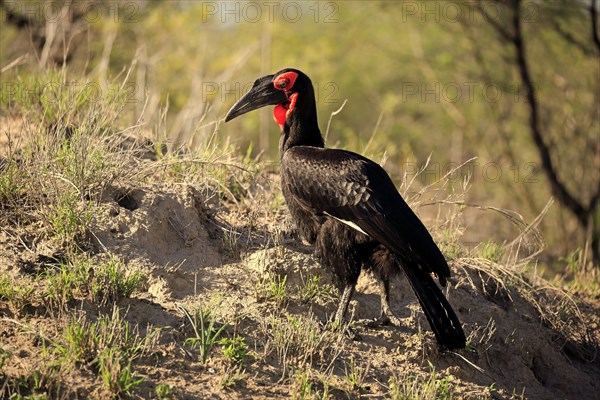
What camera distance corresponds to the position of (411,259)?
15.0 feet

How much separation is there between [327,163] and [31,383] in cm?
209

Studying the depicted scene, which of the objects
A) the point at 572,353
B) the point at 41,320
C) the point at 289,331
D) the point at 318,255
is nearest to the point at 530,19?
the point at 572,353

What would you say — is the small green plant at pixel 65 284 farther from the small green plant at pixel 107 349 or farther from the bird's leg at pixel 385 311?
the bird's leg at pixel 385 311

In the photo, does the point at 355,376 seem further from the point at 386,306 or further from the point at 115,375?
the point at 115,375

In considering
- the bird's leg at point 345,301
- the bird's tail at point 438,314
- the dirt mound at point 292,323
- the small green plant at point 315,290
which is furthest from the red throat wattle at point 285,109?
the bird's tail at point 438,314

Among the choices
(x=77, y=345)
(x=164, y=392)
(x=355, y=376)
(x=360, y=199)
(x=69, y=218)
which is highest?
(x=360, y=199)

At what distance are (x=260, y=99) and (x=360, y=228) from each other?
3.90 feet

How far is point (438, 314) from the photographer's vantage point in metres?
4.52

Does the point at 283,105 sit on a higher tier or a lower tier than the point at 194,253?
higher

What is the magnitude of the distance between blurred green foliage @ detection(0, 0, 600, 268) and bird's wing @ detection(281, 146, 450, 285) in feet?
14.4

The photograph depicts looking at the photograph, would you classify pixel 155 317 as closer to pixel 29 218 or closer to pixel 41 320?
pixel 41 320

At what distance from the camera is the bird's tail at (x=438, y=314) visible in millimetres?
4516

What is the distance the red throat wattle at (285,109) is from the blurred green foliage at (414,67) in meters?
3.97

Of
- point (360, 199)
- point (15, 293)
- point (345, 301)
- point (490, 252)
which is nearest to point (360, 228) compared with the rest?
point (360, 199)
